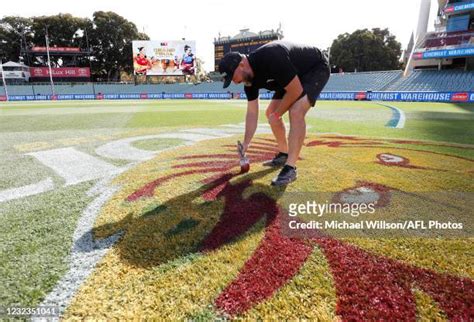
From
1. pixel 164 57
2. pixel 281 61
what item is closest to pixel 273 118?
pixel 281 61

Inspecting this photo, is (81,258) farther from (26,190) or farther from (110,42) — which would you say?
(110,42)

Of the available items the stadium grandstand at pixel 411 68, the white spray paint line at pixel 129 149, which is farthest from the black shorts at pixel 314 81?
the stadium grandstand at pixel 411 68

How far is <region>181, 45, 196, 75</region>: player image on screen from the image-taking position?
48531mm

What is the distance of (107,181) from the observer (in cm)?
295

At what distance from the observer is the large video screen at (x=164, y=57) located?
47.7 m

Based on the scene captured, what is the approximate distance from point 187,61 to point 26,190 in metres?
49.8

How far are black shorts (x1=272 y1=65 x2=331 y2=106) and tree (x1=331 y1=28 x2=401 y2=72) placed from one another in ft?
175

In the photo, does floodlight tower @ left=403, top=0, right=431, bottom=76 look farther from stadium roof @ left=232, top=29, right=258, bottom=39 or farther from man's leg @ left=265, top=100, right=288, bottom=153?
man's leg @ left=265, top=100, right=288, bottom=153

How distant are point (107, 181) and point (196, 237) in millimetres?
1575

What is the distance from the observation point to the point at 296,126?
9.32ft

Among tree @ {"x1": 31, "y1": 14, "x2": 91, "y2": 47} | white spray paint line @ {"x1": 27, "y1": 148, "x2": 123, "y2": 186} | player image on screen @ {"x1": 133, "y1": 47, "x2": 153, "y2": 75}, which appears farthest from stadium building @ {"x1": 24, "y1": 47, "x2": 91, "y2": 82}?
white spray paint line @ {"x1": 27, "y1": 148, "x2": 123, "y2": 186}

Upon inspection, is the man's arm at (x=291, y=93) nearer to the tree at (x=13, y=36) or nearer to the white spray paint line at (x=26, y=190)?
the white spray paint line at (x=26, y=190)

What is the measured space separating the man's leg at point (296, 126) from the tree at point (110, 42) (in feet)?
211

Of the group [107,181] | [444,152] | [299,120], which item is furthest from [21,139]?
[444,152]
